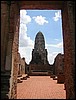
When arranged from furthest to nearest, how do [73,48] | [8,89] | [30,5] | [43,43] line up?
[43,43] < [30,5] < [73,48] < [8,89]

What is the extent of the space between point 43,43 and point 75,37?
44896 mm

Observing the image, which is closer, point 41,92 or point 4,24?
point 4,24

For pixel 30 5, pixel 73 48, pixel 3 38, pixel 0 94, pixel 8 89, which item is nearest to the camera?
pixel 0 94

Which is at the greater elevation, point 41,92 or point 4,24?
point 4,24

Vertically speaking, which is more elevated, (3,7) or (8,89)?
(3,7)

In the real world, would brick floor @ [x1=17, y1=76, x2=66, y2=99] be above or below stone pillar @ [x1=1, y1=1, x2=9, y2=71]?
below

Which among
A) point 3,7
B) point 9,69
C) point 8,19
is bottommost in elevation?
point 9,69

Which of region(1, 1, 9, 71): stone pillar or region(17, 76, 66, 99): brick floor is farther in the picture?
region(17, 76, 66, 99): brick floor

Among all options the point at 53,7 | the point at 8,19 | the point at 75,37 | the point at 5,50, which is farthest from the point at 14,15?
the point at 75,37

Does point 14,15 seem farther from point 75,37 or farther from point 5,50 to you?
point 75,37

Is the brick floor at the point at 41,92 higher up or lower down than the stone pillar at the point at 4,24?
lower down

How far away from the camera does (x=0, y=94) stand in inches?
201

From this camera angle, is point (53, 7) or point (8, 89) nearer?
point (8, 89)

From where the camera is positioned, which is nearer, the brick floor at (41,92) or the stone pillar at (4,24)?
the stone pillar at (4,24)
